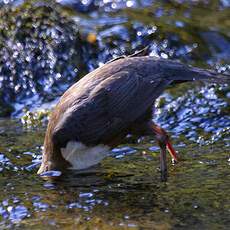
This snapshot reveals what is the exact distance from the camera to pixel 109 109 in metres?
5.68

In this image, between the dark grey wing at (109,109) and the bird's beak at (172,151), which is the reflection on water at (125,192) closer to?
the bird's beak at (172,151)

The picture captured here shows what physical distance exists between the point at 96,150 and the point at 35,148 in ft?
3.40

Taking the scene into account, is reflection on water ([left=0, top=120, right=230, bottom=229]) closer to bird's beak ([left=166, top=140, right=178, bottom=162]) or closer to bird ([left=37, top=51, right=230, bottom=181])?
bird's beak ([left=166, top=140, right=178, bottom=162])

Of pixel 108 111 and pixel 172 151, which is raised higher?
pixel 108 111

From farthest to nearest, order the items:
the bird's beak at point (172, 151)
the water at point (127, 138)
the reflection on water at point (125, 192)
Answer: the bird's beak at point (172, 151) < the water at point (127, 138) < the reflection on water at point (125, 192)


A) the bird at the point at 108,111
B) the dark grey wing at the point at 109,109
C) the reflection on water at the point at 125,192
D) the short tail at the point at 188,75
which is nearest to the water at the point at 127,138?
the reflection on water at the point at 125,192

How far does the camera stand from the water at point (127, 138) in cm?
486

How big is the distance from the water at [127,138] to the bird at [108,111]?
177mm

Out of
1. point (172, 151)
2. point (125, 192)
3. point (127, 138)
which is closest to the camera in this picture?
point (125, 192)

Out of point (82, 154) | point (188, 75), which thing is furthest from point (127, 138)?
point (188, 75)

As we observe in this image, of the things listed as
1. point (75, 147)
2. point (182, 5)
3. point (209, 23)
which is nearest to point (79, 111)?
point (75, 147)

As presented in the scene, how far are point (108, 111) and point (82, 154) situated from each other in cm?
41

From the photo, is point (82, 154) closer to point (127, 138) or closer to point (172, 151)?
point (172, 151)

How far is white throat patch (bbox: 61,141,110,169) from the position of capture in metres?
5.72
